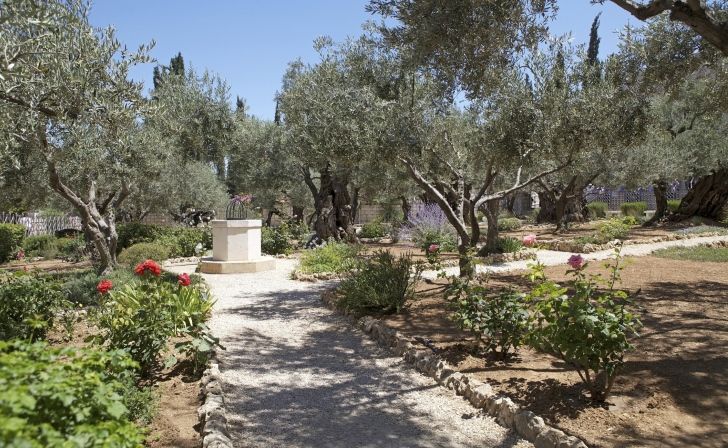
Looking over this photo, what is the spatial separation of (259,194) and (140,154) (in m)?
12.3

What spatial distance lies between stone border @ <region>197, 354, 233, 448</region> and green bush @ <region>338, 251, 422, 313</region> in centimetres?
308

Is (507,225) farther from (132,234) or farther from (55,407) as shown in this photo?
(55,407)

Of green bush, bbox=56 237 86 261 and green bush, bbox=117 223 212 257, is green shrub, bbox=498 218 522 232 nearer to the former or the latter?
green bush, bbox=117 223 212 257

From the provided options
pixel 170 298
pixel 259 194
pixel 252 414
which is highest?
pixel 259 194

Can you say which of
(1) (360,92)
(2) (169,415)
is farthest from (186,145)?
(2) (169,415)

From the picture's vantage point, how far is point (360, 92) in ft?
31.5

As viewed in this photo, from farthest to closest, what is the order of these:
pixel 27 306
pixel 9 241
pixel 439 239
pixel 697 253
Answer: pixel 9 241 → pixel 439 239 → pixel 697 253 → pixel 27 306

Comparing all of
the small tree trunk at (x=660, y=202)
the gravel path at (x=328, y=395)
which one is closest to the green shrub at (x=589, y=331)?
the gravel path at (x=328, y=395)

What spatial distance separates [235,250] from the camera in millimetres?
14180

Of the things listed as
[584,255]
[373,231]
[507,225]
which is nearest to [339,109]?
[584,255]

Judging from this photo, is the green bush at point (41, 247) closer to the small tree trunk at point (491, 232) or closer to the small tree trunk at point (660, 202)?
the small tree trunk at point (491, 232)

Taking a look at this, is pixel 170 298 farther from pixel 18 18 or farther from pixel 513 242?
pixel 513 242

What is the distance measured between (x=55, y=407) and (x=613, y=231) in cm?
1779

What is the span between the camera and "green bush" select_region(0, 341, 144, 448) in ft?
5.93
